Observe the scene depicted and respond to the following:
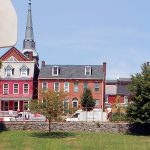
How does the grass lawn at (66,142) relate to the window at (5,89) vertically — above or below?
below

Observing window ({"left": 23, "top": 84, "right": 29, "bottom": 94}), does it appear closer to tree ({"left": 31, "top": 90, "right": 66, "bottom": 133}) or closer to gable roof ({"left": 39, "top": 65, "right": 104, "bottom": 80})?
gable roof ({"left": 39, "top": 65, "right": 104, "bottom": 80})

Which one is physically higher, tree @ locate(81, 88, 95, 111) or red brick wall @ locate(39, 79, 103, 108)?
red brick wall @ locate(39, 79, 103, 108)

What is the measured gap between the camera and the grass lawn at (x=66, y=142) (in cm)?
3253

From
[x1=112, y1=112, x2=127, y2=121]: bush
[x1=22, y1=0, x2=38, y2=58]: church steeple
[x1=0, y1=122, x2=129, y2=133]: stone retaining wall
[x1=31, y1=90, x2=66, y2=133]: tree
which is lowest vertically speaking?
[x1=0, y1=122, x2=129, y2=133]: stone retaining wall

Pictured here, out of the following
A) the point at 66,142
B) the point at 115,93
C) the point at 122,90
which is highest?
the point at 122,90

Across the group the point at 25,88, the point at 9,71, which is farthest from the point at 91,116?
the point at 9,71

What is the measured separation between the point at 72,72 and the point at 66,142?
113 feet

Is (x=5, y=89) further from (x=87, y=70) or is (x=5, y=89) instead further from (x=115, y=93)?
(x=115, y=93)

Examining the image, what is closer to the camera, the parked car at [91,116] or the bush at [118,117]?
the bush at [118,117]

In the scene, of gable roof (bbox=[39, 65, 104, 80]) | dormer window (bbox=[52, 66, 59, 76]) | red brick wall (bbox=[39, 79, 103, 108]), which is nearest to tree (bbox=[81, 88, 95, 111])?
red brick wall (bbox=[39, 79, 103, 108])

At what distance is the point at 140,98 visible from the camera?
1721 inches

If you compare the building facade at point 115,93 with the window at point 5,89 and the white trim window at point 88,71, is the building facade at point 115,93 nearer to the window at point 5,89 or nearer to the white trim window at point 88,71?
the white trim window at point 88,71

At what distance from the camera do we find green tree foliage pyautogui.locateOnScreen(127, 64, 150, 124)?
43.0 meters

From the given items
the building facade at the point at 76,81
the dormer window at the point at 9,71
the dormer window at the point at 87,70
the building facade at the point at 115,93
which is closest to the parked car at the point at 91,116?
the building facade at the point at 76,81
